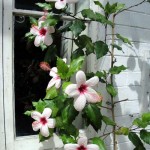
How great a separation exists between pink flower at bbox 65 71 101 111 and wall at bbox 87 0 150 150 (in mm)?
533

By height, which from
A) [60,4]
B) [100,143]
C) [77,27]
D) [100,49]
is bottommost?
[100,143]

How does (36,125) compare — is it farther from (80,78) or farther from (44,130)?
(80,78)

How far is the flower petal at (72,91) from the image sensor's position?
124cm

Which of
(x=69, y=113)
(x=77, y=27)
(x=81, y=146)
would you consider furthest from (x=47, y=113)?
(x=77, y=27)

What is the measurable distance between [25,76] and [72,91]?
60cm

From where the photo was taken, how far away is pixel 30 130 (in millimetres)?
1774

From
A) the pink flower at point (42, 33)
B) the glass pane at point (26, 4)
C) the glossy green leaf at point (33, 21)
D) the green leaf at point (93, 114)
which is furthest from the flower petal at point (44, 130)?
the glass pane at point (26, 4)

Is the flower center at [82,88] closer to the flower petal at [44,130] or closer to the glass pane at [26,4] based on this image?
the flower petal at [44,130]

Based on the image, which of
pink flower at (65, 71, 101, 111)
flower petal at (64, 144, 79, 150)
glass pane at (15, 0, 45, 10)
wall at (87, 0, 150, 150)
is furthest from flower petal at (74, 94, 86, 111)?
glass pane at (15, 0, 45, 10)

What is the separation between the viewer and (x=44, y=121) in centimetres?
149

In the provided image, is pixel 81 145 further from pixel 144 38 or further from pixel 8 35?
pixel 144 38

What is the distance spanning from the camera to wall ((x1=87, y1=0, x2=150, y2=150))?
5.98 ft

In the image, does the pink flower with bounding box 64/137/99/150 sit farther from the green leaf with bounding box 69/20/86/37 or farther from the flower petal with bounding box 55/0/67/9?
the flower petal with bounding box 55/0/67/9

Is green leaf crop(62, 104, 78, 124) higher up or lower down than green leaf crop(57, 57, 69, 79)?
lower down
